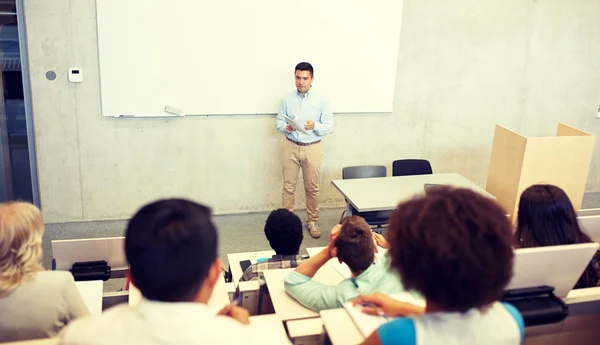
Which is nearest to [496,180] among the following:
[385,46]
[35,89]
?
[385,46]

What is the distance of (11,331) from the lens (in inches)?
77.0

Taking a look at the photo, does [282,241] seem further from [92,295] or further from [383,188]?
[383,188]

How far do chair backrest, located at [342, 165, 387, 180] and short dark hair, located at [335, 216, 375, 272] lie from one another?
2.60 meters

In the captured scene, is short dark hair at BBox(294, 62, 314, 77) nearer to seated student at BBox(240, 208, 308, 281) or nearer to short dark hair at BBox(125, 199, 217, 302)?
seated student at BBox(240, 208, 308, 281)

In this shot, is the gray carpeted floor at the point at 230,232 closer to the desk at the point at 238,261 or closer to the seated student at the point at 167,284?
the desk at the point at 238,261

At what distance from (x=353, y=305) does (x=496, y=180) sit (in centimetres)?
330

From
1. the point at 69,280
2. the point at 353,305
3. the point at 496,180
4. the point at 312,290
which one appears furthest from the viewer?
the point at 496,180

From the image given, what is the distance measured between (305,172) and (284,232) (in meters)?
2.54

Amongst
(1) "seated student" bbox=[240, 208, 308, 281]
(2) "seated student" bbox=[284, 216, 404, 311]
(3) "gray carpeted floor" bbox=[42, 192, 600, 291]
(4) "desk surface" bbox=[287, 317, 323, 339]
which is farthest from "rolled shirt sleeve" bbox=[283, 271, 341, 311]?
(3) "gray carpeted floor" bbox=[42, 192, 600, 291]

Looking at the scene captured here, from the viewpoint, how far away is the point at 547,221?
2.43m

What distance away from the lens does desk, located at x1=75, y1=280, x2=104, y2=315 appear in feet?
7.12

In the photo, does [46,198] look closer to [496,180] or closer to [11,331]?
[11,331]

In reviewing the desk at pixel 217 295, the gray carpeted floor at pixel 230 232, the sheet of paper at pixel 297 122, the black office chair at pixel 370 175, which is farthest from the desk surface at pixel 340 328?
the sheet of paper at pixel 297 122

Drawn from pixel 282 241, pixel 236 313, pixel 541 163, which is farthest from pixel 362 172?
pixel 236 313
